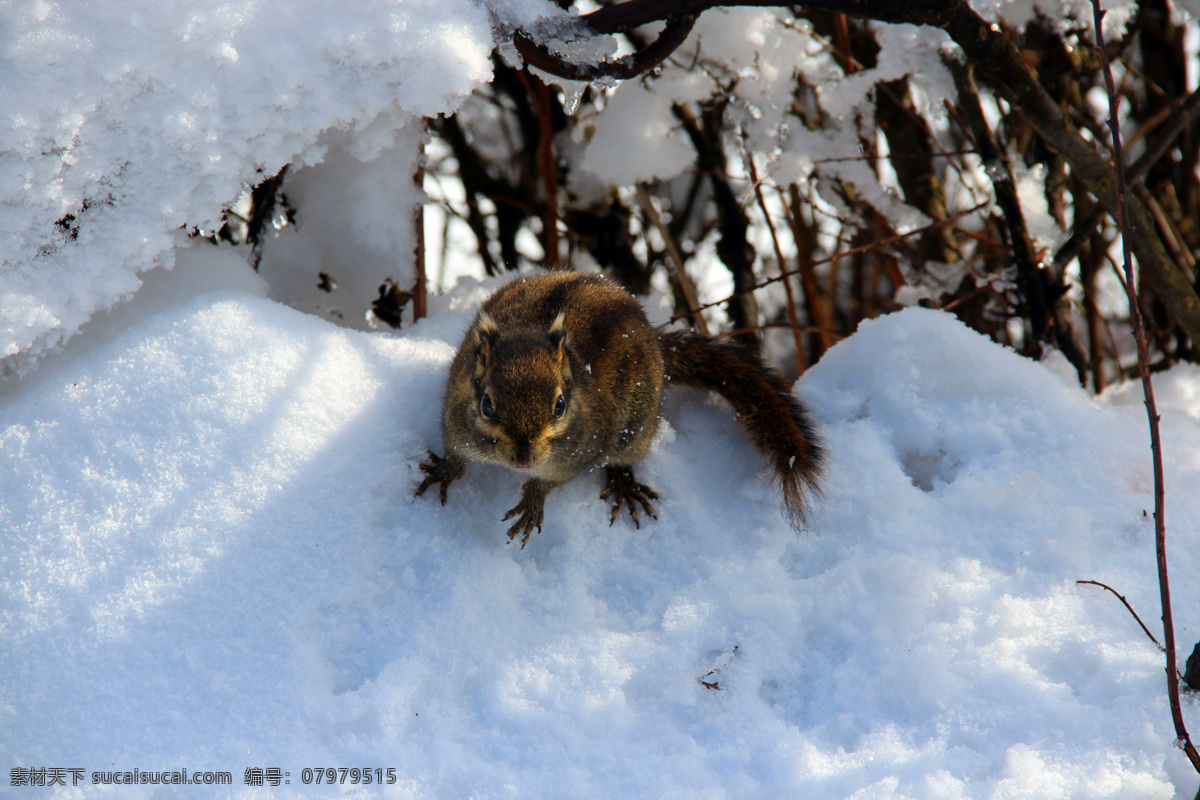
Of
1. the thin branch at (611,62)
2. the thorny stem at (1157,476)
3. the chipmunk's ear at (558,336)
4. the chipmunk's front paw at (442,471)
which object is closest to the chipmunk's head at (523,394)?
the chipmunk's ear at (558,336)

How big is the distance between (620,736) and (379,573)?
1.68ft

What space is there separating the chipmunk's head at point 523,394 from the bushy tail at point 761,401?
425mm

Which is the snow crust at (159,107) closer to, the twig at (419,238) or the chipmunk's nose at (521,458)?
the twig at (419,238)


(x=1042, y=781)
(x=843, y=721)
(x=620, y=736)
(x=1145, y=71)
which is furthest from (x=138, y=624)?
(x=1145, y=71)

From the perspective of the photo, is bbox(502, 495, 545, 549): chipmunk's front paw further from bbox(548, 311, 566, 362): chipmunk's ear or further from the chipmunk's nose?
bbox(548, 311, 566, 362): chipmunk's ear

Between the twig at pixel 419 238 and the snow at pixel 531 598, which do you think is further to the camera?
the twig at pixel 419 238

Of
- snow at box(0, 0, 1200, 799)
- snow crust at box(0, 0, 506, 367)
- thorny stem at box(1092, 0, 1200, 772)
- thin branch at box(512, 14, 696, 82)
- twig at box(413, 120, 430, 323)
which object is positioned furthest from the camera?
twig at box(413, 120, 430, 323)

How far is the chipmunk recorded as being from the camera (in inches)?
60.7

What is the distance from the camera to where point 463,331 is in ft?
6.66

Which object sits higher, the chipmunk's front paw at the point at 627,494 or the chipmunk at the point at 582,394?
the chipmunk at the point at 582,394

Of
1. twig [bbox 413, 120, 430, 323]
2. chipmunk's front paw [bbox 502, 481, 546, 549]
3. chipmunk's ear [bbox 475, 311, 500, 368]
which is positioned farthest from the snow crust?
chipmunk's front paw [bbox 502, 481, 546, 549]

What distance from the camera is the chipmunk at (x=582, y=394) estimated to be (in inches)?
60.7

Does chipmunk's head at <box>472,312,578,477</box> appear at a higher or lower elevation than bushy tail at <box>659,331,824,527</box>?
higher

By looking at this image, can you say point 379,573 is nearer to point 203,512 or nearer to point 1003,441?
point 203,512
